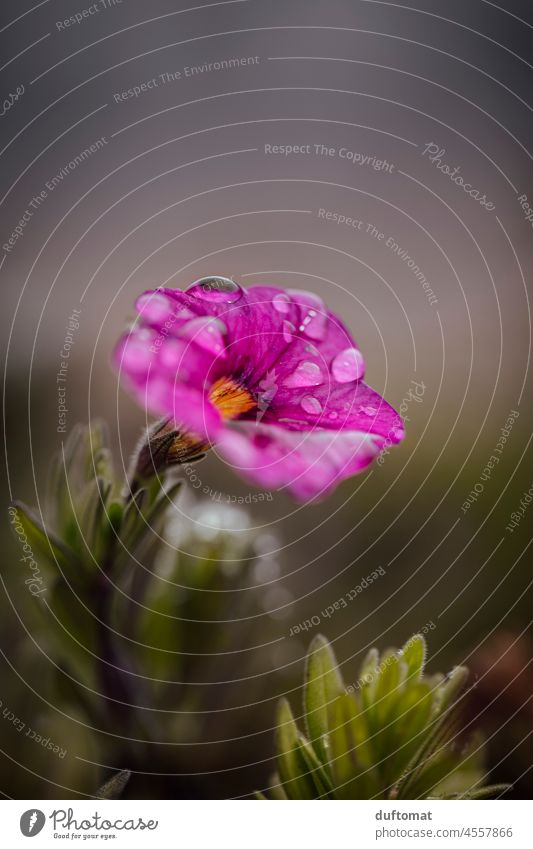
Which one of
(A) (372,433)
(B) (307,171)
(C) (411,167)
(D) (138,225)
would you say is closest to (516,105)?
(C) (411,167)

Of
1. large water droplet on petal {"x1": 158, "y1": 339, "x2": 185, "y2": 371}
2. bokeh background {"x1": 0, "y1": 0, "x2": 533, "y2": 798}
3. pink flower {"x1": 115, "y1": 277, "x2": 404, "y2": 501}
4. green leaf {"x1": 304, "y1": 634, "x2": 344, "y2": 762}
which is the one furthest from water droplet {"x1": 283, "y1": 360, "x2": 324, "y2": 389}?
bokeh background {"x1": 0, "y1": 0, "x2": 533, "y2": 798}

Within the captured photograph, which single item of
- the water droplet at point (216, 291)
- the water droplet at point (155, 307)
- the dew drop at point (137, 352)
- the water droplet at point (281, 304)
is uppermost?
the water droplet at point (281, 304)

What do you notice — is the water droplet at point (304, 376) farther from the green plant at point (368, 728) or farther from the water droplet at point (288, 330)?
the green plant at point (368, 728)

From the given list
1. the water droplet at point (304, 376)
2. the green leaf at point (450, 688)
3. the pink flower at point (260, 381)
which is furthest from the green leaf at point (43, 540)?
the green leaf at point (450, 688)

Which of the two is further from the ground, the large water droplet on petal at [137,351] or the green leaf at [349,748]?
the large water droplet on petal at [137,351]

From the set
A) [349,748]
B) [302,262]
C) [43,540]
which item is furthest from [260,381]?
[302,262]

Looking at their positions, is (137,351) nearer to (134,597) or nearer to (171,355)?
(171,355)

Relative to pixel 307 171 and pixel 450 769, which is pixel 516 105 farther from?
pixel 450 769
